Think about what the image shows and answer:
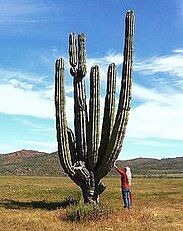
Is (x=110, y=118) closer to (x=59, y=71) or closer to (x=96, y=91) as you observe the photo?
(x=96, y=91)

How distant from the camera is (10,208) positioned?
19797 mm

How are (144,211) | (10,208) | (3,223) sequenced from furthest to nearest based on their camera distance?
(10,208) < (144,211) < (3,223)

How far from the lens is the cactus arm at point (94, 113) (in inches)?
735

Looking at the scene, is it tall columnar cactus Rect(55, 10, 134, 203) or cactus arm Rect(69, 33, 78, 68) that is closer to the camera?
tall columnar cactus Rect(55, 10, 134, 203)

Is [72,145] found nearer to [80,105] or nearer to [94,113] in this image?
[80,105]

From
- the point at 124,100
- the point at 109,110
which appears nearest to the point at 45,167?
the point at 109,110

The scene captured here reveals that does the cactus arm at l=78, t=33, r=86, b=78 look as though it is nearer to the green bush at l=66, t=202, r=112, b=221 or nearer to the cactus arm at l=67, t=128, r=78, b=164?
A: the cactus arm at l=67, t=128, r=78, b=164

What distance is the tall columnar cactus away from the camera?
18.1 m

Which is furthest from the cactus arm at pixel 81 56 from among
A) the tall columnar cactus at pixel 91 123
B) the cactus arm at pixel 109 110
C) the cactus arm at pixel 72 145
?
the cactus arm at pixel 72 145

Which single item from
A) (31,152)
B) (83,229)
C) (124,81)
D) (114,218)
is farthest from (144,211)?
(31,152)

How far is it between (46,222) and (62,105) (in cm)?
554

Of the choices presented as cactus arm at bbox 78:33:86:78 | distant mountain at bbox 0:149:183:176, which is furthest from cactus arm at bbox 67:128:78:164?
distant mountain at bbox 0:149:183:176

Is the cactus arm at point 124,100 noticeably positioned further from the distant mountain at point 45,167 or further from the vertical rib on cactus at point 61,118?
the distant mountain at point 45,167

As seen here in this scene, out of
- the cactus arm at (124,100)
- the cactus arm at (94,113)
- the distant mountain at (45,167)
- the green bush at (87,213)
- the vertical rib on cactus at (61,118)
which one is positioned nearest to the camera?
the green bush at (87,213)
